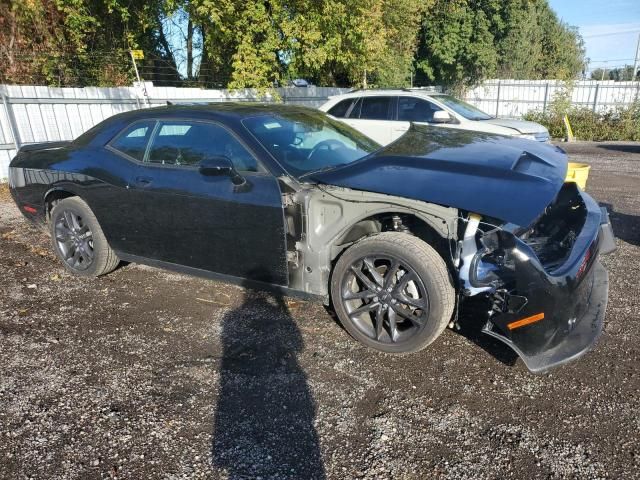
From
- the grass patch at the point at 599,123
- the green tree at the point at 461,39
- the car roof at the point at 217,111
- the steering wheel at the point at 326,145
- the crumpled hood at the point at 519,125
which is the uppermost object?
the green tree at the point at 461,39

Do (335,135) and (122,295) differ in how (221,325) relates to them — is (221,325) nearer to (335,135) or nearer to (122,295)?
(122,295)

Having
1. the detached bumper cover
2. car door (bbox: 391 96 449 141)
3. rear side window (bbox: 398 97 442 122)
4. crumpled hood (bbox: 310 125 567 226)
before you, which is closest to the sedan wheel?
crumpled hood (bbox: 310 125 567 226)

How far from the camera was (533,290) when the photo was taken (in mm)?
2580

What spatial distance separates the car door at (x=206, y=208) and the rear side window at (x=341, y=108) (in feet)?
19.6

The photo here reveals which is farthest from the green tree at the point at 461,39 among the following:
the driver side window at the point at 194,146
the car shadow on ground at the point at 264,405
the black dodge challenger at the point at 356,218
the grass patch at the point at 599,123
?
the car shadow on ground at the point at 264,405

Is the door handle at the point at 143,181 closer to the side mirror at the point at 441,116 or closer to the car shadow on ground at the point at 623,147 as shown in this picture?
the side mirror at the point at 441,116

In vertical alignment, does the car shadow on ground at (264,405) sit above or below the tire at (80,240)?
below

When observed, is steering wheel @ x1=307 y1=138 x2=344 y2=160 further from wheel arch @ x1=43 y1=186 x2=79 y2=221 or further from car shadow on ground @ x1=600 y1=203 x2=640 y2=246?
car shadow on ground @ x1=600 y1=203 x2=640 y2=246

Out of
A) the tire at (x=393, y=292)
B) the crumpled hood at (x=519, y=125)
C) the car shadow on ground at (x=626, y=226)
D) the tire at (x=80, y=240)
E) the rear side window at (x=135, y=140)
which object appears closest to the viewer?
the tire at (x=393, y=292)

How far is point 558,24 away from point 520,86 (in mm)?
24233

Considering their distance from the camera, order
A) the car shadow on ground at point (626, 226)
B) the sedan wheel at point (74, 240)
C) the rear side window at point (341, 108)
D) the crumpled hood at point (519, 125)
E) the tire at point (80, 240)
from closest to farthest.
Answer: the tire at point (80, 240) → the sedan wheel at point (74, 240) → the car shadow on ground at point (626, 226) → the crumpled hood at point (519, 125) → the rear side window at point (341, 108)

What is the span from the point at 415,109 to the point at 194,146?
20.2ft

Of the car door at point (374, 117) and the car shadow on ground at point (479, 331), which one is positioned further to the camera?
the car door at point (374, 117)

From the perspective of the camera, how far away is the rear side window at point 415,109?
348 inches
